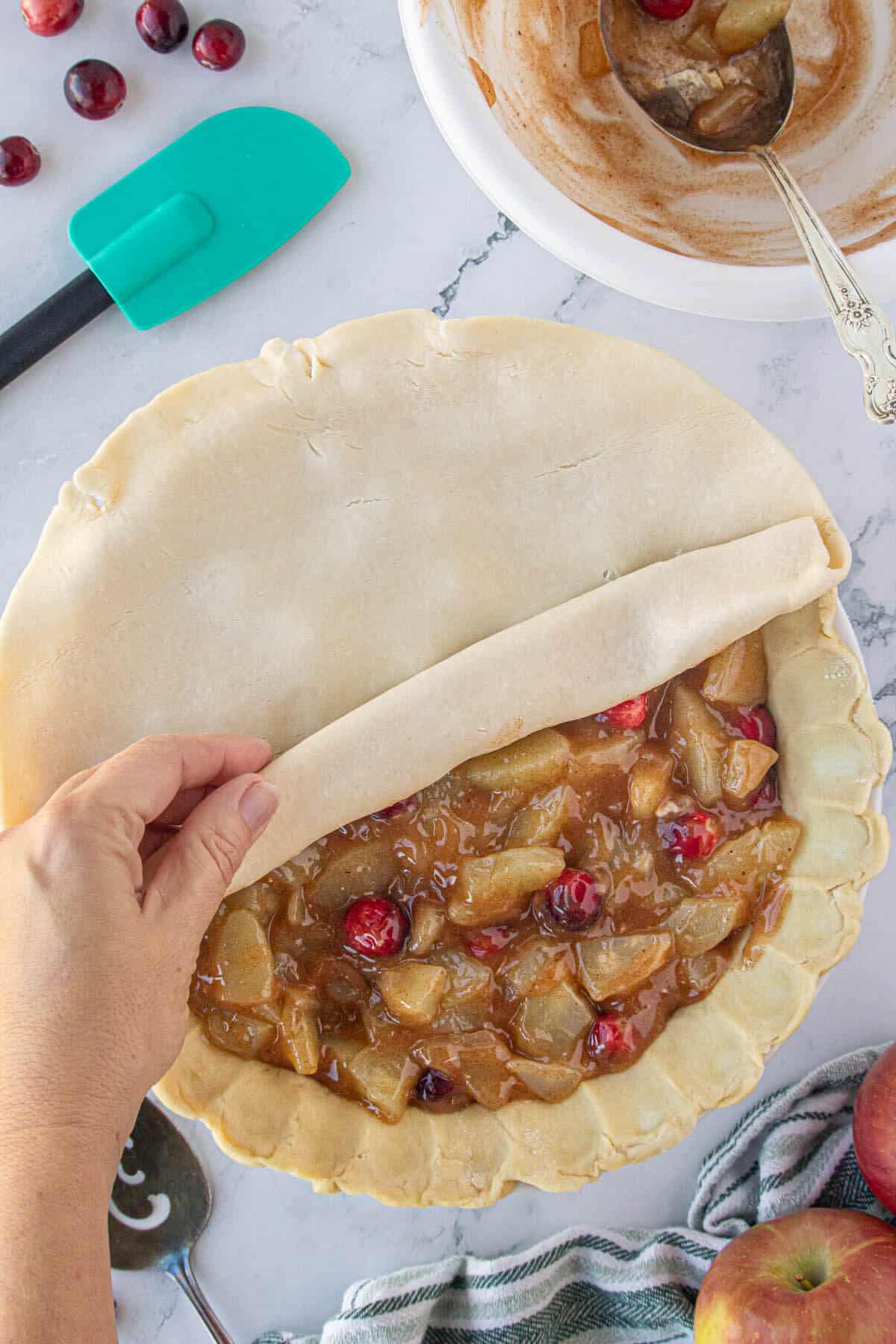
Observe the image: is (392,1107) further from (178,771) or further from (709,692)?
(709,692)

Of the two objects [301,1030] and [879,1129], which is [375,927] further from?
[879,1129]

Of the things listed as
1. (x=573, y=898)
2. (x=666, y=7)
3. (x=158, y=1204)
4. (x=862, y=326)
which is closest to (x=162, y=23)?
(x=666, y=7)

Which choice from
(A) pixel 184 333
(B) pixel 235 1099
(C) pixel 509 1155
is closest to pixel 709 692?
(C) pixel 509 1155

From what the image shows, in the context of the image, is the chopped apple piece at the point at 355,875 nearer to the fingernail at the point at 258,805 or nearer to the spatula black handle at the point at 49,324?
the fingernail at the point at 258,805

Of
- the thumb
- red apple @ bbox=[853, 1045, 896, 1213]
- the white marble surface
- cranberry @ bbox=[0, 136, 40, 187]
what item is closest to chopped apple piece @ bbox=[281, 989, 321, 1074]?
the thumb

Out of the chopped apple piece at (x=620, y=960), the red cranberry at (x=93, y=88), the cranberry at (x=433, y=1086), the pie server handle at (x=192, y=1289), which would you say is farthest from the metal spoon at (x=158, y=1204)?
the red cranberry at (x=93, y=88)

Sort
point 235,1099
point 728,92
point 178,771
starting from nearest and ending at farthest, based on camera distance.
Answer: point 178,771
point 235,1099
point 728,92

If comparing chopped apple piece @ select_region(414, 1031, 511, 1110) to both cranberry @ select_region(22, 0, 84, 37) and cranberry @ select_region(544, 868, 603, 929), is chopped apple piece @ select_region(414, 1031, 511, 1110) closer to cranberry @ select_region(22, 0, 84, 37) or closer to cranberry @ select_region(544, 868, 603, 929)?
cranberry @ select_region(544, 868, 603, 929)

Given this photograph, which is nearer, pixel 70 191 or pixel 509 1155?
pixel 509 1155
